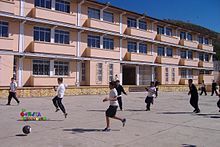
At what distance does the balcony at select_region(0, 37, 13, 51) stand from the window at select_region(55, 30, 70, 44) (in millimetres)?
4987

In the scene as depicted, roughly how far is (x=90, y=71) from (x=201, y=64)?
26.1 m

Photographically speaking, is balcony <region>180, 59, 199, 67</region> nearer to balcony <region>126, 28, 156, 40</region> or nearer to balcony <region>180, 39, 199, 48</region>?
balcony <region>180, 39, 199, 48</region>

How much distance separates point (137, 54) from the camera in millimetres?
33125

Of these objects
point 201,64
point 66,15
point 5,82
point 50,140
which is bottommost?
point 50,140

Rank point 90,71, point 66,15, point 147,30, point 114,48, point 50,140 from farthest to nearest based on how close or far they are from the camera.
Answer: point 147,30, point 114,48, point 90,71, point 66,15, point 50,140

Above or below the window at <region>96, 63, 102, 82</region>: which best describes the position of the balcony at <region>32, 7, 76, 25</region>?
above

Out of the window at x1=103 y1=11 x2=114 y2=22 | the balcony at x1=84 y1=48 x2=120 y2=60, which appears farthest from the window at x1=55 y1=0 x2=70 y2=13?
the window at x1=103 y1=11 x2=114 y2=22

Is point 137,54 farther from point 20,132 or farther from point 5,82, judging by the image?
point 20,132

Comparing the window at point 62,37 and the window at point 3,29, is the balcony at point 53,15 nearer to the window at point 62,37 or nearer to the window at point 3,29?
the window at point 62,37

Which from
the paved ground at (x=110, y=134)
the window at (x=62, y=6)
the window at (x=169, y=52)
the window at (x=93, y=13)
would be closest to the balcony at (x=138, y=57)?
the window at (x=169, y=52)

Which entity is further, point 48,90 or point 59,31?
point 59,31

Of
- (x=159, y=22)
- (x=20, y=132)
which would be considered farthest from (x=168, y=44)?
(x=20, y=132)

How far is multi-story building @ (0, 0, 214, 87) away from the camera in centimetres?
2291

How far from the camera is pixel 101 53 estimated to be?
94.3ft
